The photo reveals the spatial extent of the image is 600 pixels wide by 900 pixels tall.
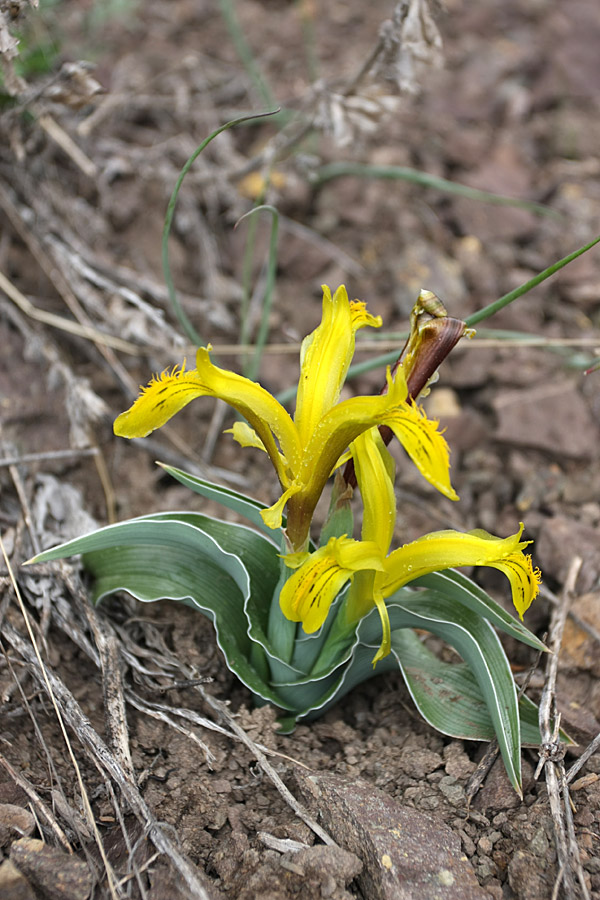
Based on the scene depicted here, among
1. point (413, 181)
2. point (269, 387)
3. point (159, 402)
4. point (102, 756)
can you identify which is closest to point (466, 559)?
point (159, 402)

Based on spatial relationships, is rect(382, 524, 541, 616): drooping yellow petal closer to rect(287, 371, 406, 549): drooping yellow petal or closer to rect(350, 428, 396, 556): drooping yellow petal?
rect(350, 428, 396, 556): drooping yellow petal

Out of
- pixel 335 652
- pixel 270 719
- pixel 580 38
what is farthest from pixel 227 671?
pixel 580 38

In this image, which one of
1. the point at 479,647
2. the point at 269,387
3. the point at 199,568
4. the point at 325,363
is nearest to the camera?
the point at 325,363

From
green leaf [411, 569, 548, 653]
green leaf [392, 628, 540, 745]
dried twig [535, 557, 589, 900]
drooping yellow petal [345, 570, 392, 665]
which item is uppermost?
drooping yellow petal [345, 570, 392, 665]

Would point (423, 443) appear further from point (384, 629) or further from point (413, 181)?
point (413, 181)

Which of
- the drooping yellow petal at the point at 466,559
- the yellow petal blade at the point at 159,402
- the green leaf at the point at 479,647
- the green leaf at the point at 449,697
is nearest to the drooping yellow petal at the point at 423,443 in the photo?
the drooping yellow petal at the point at 466,559

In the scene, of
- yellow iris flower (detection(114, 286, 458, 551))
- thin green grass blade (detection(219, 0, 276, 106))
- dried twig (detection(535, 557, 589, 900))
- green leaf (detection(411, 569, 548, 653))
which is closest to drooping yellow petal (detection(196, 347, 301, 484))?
yellow iris flower (detection(114, 286, 458, 551))
